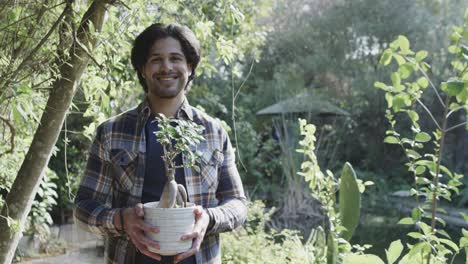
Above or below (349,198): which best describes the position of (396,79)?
above

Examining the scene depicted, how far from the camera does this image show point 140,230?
4.34ft

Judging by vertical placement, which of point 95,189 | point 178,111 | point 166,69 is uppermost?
point 166,69

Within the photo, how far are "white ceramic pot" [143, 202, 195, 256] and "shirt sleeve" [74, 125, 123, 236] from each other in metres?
0.21

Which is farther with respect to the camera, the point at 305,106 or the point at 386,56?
the point at 305,106

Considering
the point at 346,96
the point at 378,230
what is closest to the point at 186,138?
the point at 378,230

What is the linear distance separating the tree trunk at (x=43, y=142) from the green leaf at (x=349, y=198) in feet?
3.72

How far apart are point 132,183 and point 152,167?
0.23 feet

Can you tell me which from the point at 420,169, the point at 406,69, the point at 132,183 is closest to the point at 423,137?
the point at 420,169

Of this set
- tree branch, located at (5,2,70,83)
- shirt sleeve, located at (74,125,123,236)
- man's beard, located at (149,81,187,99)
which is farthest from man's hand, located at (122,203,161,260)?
tree branch, located at (5,2,70,83)

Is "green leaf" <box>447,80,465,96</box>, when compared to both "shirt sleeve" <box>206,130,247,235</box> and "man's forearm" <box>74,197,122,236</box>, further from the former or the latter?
"man's forearm" <box>74,197,122,236</box>

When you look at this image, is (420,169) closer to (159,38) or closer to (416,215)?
(416,215)

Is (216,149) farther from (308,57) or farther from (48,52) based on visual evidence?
(308,57)

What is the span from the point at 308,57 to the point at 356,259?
10002 mm

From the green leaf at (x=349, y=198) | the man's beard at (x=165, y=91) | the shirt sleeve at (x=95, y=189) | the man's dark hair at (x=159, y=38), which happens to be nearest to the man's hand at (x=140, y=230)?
the shirt sleeve at (x=95, y=189)
